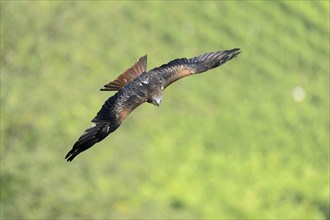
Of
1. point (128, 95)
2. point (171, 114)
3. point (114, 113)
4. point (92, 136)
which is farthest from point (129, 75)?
point (171, 114)

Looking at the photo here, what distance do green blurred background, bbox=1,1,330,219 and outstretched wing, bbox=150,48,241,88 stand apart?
50.3ft

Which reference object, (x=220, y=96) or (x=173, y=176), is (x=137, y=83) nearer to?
(x=173, y=176)

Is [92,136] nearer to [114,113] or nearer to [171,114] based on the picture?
[114,113]

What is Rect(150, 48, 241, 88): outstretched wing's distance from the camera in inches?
1014

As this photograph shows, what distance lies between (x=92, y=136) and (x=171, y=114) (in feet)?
103

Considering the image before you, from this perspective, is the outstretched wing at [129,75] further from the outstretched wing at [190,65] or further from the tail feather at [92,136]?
the tail feather at [92,136]

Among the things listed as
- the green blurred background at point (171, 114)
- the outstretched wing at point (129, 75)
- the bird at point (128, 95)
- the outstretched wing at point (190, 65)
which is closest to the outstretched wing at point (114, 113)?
the bird at point (128, 95)

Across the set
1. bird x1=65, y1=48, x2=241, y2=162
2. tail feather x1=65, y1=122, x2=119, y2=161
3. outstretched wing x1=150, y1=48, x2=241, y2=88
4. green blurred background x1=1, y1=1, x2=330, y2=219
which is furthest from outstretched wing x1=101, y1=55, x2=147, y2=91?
green blurred background x1=1, y1=1, x2=330, y2=219

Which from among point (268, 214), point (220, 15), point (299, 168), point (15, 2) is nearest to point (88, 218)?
point (15, 2)

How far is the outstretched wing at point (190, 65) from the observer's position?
1014 inches

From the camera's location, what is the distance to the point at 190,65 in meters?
26.9

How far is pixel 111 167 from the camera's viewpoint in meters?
46.0

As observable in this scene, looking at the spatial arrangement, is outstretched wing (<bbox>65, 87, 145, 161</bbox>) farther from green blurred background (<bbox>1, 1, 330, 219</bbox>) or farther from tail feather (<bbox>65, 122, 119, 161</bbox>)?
green blurred background (<bbox>1, 1, 330, 219</bbox>)

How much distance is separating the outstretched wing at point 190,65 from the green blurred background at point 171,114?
15329 mm
